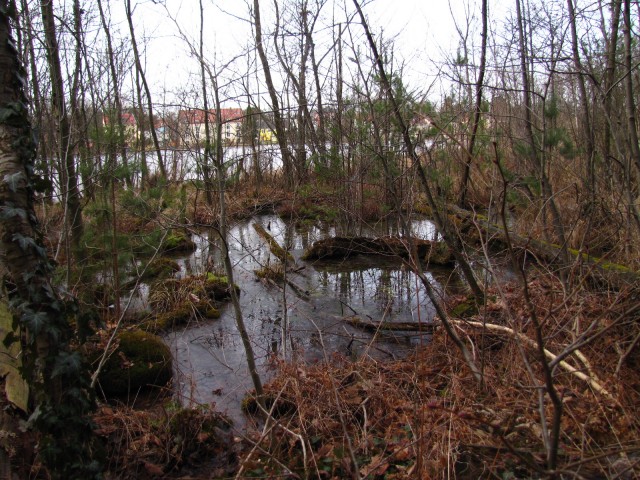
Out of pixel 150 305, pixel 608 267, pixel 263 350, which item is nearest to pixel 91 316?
pixel 263 350

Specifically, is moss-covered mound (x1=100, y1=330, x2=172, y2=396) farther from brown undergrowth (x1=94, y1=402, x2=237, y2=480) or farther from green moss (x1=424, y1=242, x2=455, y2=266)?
green moss (x1=424, y1=242, x2=455, y2=266)

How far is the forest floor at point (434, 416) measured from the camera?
2615mm

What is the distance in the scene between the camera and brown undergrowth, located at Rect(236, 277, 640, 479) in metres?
2.49

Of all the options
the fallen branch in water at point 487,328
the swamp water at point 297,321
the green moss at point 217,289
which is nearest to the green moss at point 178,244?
the swamp water at point 297,321

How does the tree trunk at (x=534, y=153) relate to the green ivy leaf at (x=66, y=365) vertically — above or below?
above

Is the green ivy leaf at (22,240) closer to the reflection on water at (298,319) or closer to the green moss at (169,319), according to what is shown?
the reflection on water at (298,319)

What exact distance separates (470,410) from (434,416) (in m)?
0.33

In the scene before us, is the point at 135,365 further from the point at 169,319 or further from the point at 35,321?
the point at 35,321

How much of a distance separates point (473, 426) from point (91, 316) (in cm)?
234

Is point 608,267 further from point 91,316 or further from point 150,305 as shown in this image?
point 150,305

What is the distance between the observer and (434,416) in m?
3.17

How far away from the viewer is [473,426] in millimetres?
2811

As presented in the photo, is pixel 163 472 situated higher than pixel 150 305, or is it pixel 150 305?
pixel 150 305

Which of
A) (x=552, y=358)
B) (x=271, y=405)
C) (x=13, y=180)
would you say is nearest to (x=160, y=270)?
(x=271, y=405)
